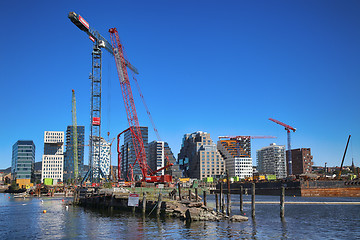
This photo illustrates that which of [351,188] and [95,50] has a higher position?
[95,50]

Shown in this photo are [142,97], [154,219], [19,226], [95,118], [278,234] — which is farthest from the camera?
[142,97]

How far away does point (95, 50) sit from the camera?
134 metres

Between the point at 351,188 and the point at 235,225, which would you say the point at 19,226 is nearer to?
the point at 235,225

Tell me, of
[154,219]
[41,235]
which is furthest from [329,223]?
[41,235]

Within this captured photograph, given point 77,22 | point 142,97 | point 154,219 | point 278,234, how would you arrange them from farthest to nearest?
point 142,97, point 77,22, point 154,219, point 278,234

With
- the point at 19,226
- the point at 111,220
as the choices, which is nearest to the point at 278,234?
the point at 111,220

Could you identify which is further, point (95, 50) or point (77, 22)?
point (95, 50)

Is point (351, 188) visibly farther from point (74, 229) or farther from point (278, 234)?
point (74, 229)

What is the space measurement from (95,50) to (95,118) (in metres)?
26.5

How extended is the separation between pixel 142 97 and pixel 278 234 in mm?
110767

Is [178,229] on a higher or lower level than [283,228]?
higher

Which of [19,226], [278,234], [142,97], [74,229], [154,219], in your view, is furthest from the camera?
[142,97]

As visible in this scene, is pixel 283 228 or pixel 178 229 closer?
pixel 178 229

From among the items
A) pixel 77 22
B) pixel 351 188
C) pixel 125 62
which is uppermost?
pixel 77 22
